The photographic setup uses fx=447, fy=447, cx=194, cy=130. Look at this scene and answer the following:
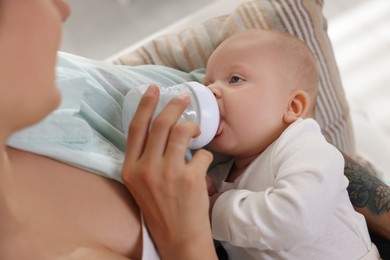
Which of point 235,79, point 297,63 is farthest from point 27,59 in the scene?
point 297,63

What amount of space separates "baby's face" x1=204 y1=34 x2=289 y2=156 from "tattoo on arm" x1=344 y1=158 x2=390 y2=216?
9.4 inches

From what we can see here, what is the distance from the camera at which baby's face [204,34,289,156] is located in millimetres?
938

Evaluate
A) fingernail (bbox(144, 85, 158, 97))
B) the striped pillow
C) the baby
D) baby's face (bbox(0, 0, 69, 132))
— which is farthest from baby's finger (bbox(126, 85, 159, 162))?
the striped pillow

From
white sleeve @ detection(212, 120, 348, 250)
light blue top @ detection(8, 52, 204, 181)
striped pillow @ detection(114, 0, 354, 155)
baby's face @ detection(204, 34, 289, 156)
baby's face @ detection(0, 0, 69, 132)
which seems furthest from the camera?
striped pillow @ detection(114, 0, 354, 155)

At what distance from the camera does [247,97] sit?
94cm

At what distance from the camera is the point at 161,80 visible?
3.32 ft

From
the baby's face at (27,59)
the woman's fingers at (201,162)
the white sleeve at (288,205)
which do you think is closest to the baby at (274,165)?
the white sleeve at (288,205)

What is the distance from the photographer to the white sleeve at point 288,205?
0.77 metres

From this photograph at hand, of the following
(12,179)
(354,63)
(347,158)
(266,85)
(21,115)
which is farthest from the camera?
(354,63)

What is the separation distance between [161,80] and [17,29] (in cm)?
63

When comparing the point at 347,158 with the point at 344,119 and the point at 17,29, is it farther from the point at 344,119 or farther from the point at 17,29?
the point at 17,29

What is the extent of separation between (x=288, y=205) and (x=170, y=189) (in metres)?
0.22

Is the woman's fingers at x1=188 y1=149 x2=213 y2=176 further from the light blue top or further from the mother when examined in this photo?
the light blue top

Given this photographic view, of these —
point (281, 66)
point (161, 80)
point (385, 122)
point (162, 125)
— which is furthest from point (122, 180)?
point (385, 122)
